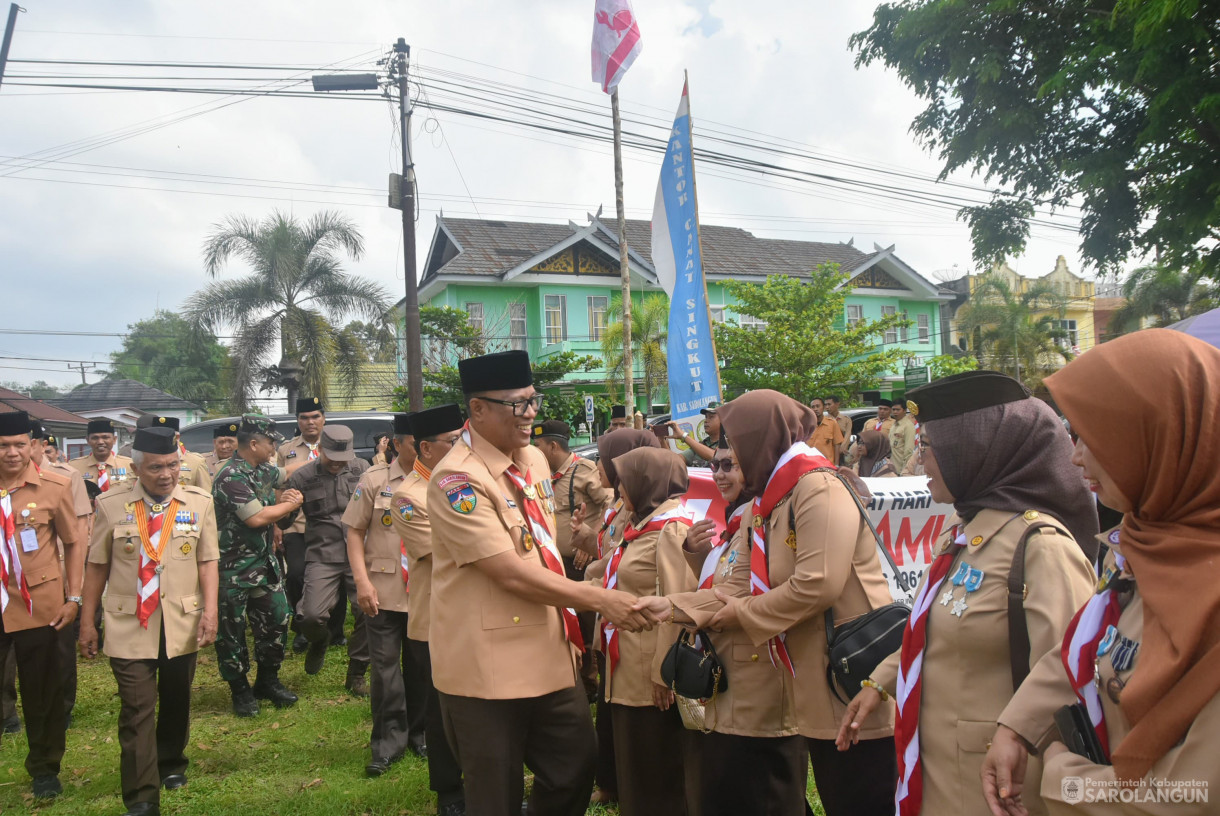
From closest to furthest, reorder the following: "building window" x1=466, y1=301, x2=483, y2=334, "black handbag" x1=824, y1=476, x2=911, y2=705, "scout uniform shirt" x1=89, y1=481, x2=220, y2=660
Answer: "black handbag" x1=824, y1=476, x2=911, y2=705 < "scout uniform shirt" x1=89, y1=481, x2=220, y2=660 < "building window" x1=466, y1=301, x2=483, y2=334

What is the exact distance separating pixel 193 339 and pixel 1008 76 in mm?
22307

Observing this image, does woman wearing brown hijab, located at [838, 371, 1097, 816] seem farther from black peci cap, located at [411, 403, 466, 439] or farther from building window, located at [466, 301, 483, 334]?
building window, located at [466, 301, 483, 334]

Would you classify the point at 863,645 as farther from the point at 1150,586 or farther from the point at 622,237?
the point at 622,237

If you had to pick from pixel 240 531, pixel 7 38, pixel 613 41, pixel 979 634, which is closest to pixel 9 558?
pixel 240 531

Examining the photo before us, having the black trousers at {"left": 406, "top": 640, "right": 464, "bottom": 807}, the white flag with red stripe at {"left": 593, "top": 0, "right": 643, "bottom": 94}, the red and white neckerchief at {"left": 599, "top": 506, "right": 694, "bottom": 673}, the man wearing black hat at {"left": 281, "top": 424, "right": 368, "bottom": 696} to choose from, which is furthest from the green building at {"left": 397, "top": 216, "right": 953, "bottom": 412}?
the red and white neckerchief at {"left": 599, "top": 506, "right": 694, "bottom": 673}

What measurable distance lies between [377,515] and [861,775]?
3867mm

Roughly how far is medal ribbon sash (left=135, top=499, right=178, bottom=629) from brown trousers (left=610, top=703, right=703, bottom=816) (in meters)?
2.91

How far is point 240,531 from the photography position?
702 centimetres

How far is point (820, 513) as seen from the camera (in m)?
3.07

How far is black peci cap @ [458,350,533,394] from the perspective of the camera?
360 cm

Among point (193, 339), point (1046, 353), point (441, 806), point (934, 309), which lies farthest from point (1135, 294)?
point (441, 806)

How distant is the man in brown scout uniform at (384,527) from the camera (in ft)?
18.5

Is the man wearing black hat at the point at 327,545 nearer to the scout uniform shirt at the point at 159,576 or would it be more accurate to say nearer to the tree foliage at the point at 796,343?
the scout uniform shirt at the point at 159,576

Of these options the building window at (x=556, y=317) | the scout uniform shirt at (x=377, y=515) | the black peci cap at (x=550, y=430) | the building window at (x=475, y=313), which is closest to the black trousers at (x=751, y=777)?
the scout uniform shirt at (x=377, y=515)
